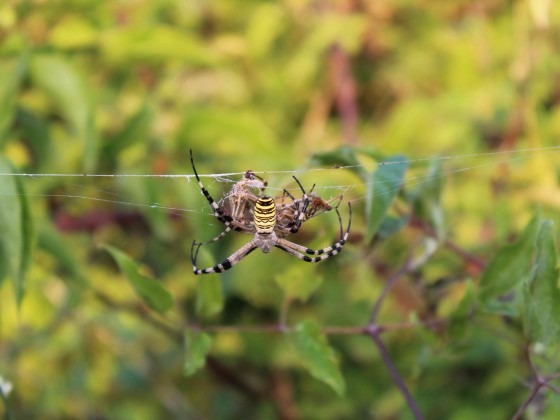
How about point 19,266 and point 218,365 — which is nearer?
point 19,266

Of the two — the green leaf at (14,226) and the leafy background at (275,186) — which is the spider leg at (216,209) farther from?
the green leaf at (14,226)

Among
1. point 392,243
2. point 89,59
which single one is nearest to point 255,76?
point 89,59

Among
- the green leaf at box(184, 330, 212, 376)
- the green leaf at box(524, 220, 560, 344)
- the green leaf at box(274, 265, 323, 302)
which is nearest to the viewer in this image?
the green leaf at box(524, 220, 560, 344)

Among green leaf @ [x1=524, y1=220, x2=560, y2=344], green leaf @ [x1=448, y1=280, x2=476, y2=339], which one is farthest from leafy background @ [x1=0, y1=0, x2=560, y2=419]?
green leaf @ [x1=524, y1=220, x2=560, y2=344]

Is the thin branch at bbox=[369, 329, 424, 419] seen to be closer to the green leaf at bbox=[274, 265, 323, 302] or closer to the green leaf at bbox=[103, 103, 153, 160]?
the green leaf at bbox=[274, 265, 323, 302]

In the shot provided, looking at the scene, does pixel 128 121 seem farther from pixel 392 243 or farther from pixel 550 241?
pixel 550 241

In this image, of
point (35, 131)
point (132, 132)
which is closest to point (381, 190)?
point (132, 132)

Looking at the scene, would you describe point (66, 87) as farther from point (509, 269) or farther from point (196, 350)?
point (509, 269)
